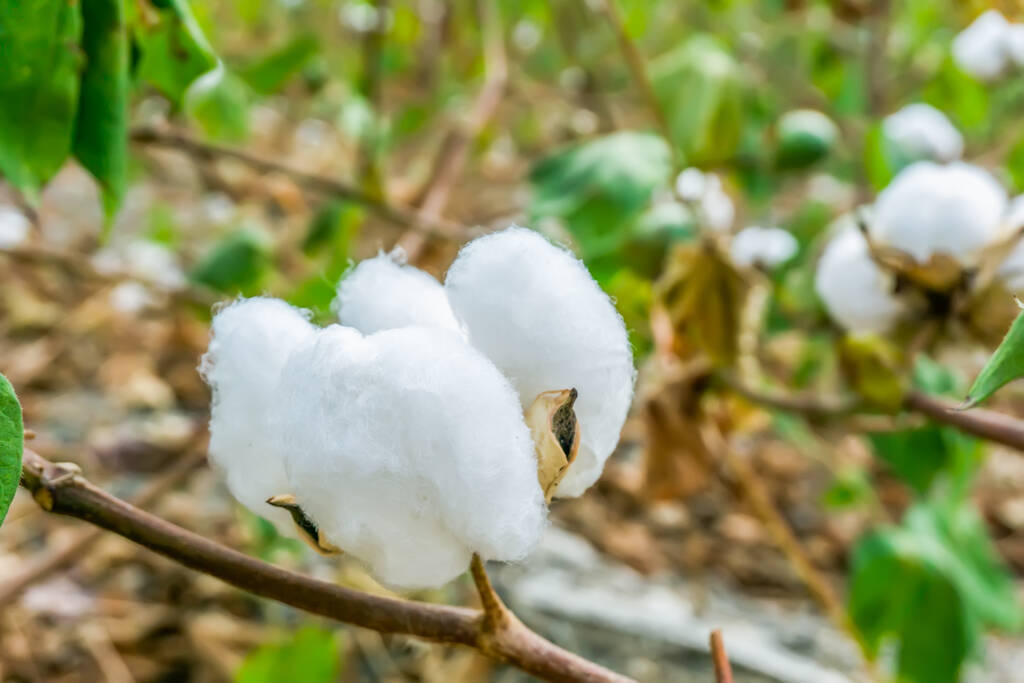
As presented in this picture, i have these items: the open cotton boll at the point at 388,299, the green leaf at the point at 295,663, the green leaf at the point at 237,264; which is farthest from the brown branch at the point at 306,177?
the open cotton boll at the point at 388,299

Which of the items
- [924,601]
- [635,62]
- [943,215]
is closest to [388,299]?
[943,215]

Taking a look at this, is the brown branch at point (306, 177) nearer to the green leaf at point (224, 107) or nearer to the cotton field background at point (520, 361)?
the cotton field background at point (520, 361)

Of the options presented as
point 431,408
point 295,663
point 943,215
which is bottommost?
point 295,663

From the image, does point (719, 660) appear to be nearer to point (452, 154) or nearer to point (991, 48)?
point (452, 154)

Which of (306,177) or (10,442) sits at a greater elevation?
(306,177)

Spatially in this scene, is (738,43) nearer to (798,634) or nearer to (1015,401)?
(1015,401)

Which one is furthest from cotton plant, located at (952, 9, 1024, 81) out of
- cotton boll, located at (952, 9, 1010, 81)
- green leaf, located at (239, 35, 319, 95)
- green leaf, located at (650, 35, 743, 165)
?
green leaf, located at (239, 35, 319, 95)

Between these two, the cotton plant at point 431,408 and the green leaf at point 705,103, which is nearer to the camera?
the cotton plant at point 431,408
